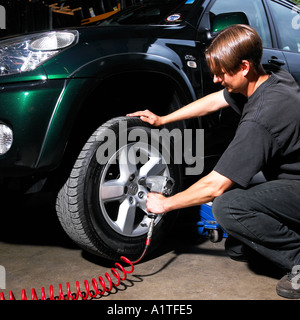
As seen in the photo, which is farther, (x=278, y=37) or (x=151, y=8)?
(x=278, y=37)

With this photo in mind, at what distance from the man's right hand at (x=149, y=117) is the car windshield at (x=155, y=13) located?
0.61m

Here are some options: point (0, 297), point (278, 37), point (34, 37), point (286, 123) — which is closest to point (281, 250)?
point (286, 123)

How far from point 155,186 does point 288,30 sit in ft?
7.22

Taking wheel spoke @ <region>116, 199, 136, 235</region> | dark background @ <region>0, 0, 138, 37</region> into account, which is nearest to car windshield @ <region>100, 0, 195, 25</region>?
wheel spoke @ <region>116, 199, 136, 235</region>

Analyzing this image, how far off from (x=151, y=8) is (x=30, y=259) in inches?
69.3

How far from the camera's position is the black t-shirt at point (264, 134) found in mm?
1554

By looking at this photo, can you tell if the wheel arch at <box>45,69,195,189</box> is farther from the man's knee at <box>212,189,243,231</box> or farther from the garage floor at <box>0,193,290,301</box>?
the man's knee at <box>212,189,243,231</box>

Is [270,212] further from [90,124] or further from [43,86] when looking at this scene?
[43,86]

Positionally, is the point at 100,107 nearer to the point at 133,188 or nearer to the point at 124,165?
the point at 124,165

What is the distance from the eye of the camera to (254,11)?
118 inches

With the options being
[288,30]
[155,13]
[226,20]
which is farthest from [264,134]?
[288,30]

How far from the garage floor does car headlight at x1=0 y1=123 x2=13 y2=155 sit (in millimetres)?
371

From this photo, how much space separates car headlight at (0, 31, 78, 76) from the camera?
1.75 metres

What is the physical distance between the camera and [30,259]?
6.95 feet
